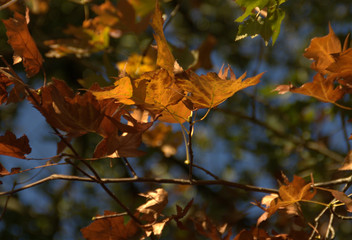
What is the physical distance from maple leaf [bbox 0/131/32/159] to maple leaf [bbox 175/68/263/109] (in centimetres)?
31

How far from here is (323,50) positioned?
713 millimetres

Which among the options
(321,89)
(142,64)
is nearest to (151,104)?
(321,89)

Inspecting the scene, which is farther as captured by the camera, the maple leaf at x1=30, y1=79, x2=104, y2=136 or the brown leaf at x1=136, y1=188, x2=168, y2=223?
the brown leaf at x1=136, y1=188, x2=168, y2=223

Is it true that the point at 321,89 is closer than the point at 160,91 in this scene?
No

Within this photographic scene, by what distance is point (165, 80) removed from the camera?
0.57m

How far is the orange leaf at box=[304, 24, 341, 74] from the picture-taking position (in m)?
0.71

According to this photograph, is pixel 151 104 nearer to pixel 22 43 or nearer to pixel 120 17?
pixel 22 43

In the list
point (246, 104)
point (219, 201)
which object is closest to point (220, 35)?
point (246, 104)

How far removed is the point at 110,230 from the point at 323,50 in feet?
1.77

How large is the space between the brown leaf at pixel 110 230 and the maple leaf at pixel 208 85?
0.31m

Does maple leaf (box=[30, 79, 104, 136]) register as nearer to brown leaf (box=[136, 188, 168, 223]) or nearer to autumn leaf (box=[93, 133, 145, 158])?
autumn leaf (box=[93, 133, 145, 158])

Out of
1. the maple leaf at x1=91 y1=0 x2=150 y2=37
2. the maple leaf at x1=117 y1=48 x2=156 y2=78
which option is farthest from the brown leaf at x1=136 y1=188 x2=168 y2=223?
the maple leaf at x1=91 y1=0 x2=150 y2=37

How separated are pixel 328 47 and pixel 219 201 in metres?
1.49

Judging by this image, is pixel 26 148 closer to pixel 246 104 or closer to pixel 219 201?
pixel 219 201
